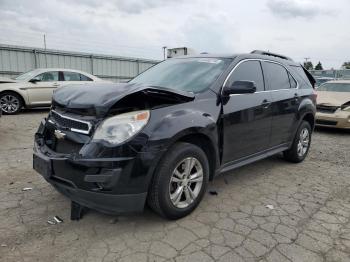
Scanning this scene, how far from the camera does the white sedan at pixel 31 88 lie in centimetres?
1027

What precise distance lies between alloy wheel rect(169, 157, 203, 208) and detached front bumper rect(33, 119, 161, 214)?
381 millimetres

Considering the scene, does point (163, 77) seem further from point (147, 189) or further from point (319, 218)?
point (319, 218)

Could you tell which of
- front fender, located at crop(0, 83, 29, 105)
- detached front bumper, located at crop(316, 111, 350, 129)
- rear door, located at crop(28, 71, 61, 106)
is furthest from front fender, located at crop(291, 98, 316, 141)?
front fender, located at crop(0, 83, 29, 105)

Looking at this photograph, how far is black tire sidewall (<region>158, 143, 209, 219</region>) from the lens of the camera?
10.1 feet

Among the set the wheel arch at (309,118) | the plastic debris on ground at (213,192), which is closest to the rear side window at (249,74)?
the plastic debris on ground at (213,192)

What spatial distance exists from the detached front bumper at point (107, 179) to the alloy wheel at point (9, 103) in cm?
837

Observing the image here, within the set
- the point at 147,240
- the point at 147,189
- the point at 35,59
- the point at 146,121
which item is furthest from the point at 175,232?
the point at 35,59

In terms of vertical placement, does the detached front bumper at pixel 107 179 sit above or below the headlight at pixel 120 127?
below

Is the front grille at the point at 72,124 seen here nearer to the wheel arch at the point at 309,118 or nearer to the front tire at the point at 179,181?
the front tire at the point at 179,181

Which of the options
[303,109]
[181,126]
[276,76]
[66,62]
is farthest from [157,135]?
[66,62]

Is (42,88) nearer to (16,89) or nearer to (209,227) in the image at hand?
(16,89)

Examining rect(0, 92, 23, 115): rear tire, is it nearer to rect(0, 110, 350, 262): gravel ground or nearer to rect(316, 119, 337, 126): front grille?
rect(0, 110, 350, 262): gravel ground

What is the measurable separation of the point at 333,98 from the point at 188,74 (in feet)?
21.4

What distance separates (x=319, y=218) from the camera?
3.56 meters
